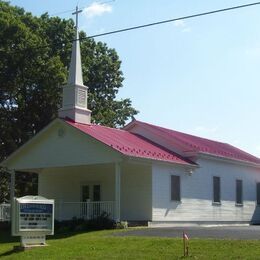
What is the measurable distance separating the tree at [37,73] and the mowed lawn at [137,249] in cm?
1887

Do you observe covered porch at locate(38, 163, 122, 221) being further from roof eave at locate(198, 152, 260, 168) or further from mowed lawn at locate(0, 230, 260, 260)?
mowed lawn at locate(0, 230, 260, 260)

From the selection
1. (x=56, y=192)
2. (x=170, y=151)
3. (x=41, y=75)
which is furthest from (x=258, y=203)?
(x=41, y=75)

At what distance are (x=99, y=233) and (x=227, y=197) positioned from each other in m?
Result: 12.8

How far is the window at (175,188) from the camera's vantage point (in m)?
30.1

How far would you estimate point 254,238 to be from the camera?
61.7ft

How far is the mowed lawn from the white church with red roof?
699 centimetres

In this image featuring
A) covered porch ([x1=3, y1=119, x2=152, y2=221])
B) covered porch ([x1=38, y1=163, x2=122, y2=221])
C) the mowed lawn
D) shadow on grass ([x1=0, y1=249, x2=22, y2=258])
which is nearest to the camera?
the mowed lawn

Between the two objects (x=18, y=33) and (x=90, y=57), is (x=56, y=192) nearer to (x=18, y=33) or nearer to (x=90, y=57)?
(x=18, y=33)

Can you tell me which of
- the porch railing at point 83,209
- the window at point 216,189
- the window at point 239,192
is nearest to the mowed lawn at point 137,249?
the porch railing at point 83,209

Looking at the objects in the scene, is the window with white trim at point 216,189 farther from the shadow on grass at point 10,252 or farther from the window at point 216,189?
the shadow on grass at point 10,252

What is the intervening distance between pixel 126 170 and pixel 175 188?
2651 mm

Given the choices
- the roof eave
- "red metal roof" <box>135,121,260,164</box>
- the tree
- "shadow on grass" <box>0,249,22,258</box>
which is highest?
the tree

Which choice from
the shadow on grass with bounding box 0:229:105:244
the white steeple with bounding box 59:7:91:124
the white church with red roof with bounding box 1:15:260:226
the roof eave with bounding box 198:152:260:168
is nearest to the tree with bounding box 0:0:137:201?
the white steeple with bounding box 59:7:91:124

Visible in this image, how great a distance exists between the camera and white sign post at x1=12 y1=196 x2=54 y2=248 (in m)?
19.9
